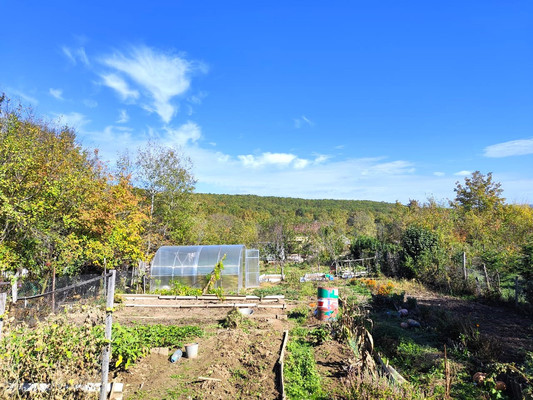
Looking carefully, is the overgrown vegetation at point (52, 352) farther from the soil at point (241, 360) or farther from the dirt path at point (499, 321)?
the dirt path at point (499, 321)

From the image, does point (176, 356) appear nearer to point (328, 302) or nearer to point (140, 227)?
point (328, 302)

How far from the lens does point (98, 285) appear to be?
40.9ft

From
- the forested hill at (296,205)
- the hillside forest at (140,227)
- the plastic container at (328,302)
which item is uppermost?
the forested hill at (296,205)

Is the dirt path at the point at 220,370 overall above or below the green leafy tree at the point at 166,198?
below

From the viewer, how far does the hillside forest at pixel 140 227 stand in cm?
912

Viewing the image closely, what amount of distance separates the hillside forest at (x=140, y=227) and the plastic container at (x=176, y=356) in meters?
5.48

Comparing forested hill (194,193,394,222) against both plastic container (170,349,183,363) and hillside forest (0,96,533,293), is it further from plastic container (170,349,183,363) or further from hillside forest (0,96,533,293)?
plastic container (170,349,183,363)

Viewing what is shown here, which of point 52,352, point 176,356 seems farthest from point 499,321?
point 52,352

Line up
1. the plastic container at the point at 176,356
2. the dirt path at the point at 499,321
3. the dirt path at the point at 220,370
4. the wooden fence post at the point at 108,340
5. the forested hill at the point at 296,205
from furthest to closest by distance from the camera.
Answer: the forested hill at the point at 296,205 → the dirt path at the point at 499,321 → the plastic container at the point at 176,356 → the dirt path at the point at 220,370 → the wooden fence post at the point at 108,340

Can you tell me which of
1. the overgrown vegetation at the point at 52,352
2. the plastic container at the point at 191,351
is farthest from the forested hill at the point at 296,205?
the overgrown vegetation at the point at 52,352

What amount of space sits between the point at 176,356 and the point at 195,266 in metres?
8.38

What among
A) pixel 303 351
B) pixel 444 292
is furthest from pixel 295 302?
pixel 444 292

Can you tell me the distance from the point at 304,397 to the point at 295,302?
6.87m

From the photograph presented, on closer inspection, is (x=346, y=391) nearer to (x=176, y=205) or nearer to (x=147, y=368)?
(x=147, y=368)
